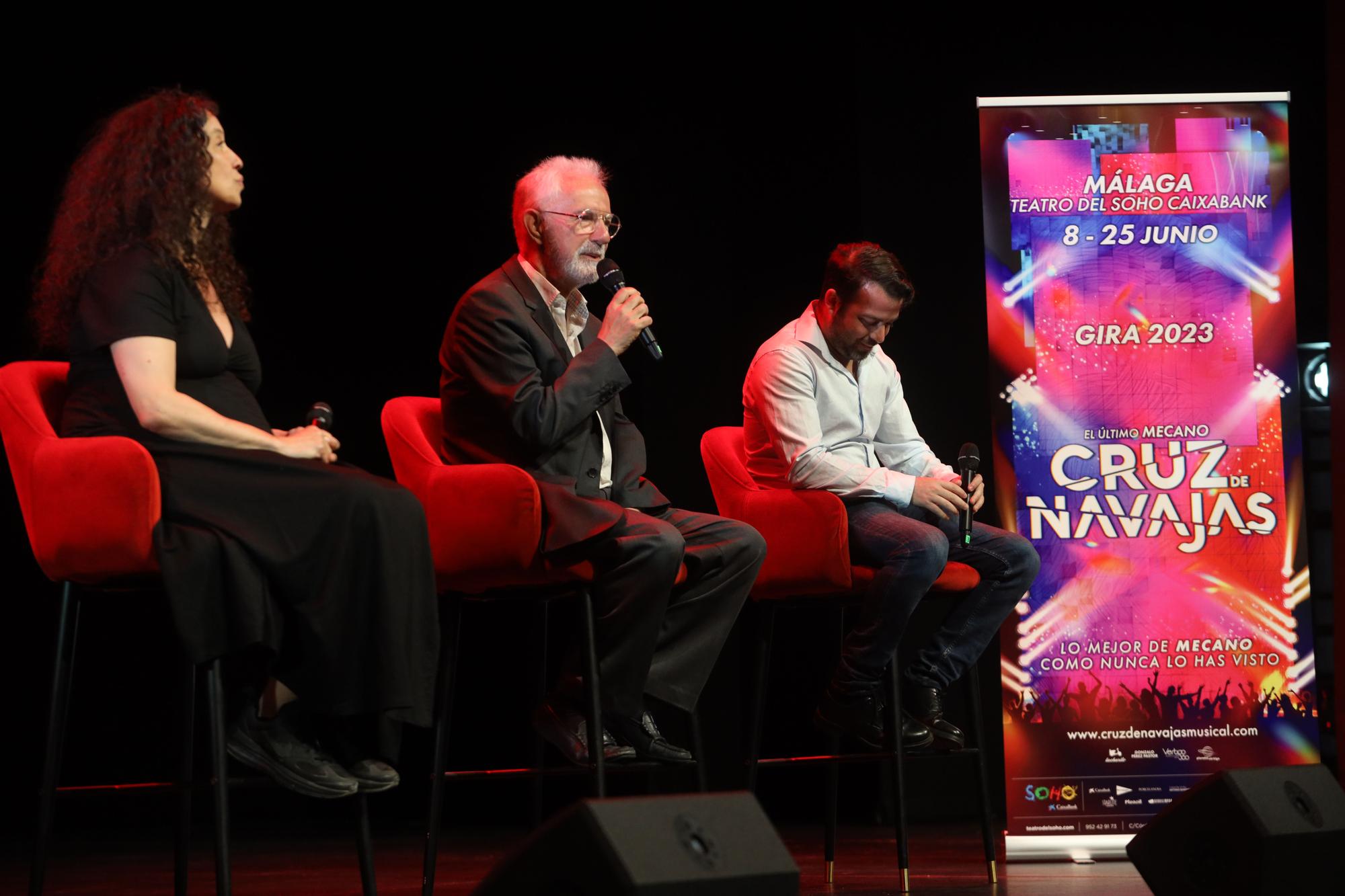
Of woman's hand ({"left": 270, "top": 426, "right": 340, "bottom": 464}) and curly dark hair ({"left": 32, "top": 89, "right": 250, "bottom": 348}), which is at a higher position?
curly dark hair ({"left": 32, "top": 89, "right": 250, "bottom": 348})

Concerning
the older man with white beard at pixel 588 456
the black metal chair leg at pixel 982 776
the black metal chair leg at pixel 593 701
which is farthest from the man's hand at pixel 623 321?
the black metal chair leg at pixel 982 776

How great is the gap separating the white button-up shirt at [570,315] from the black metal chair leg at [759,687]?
54 centimetres

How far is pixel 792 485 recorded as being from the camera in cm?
361

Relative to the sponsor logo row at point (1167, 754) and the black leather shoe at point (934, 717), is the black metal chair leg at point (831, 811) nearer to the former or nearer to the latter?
the black leather shoe at point (934, 717)

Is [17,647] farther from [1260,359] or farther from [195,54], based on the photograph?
[1260,359]

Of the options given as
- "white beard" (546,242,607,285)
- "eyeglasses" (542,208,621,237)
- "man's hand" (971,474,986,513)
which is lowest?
"man's hand" (971,474,986,513)

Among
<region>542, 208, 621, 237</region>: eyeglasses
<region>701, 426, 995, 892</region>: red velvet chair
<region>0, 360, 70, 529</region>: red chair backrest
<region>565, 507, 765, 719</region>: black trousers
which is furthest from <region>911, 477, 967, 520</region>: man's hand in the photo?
<region>0, 360, 70, 529</region>: red chair backrest

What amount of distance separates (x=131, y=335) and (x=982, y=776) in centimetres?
213

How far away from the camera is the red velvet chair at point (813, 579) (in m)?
3.38

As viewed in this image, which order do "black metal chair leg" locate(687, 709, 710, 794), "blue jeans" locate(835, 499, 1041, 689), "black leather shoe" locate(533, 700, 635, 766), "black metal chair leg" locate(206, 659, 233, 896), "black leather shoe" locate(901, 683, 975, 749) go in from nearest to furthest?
"black metal chair leg" locate(206, 659, 233, 896)
"black leather shoe" locate(533, 700, 635, 766)
"black metal chair leg" locate(687, 709, 710, 794)
"blue jeans" locate(835, 499, 1041, 689)
"black leather shoe" locate(901, 683, 975, 749)

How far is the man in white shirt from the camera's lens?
11.2 feet

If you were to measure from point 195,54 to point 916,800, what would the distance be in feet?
10.1

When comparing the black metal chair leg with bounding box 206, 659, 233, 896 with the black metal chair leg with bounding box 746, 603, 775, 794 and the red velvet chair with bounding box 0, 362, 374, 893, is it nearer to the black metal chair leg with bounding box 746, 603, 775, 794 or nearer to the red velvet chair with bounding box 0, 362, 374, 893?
the red velvet chair with bounding box 0, 362, 374, 893

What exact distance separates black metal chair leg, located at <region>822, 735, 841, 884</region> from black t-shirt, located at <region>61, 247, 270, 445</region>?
1690mm
